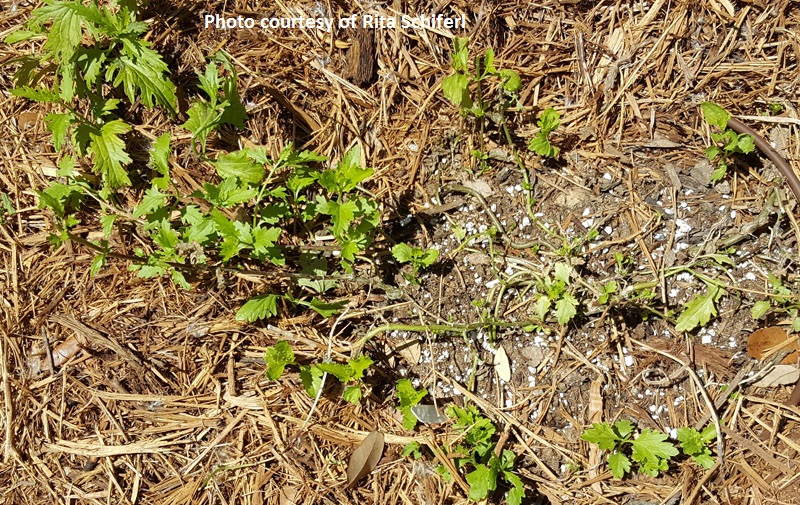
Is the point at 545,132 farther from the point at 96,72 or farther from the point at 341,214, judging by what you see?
the point at 96,72

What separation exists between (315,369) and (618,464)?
3.65 ft

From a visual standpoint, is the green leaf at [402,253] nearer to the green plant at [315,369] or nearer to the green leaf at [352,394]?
the green plant at [315,369]

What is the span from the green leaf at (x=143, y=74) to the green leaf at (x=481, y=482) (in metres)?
1.73

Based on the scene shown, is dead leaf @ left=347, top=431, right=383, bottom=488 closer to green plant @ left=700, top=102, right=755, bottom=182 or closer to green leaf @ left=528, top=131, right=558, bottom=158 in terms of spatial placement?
green leaf @ left=528, top=131, right=558, bottom=158

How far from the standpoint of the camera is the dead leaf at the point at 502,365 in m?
2.35

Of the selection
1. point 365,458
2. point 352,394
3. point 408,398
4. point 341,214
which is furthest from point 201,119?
point 365,458

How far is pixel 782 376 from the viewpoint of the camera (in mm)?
2260

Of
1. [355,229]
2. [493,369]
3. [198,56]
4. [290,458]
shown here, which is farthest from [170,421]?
[198,56]

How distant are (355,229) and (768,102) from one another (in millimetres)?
1691

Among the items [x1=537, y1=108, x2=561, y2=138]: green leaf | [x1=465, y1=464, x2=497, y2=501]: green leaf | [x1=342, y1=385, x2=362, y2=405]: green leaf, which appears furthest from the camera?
[x1=537, y1=108, x2=561, y2=138]: green leaf

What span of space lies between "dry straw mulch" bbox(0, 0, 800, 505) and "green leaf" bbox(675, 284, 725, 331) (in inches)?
11.4

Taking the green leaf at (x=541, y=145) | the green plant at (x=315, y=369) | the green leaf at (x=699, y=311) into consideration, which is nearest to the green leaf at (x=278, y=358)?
the green plant at (x=315, y=369)

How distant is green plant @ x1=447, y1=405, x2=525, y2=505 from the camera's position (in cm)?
212

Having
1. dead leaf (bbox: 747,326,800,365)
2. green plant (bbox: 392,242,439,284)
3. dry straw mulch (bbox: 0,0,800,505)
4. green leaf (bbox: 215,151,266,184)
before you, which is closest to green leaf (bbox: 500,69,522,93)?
dry straw mulch (bbox: 0,0,800,505)
